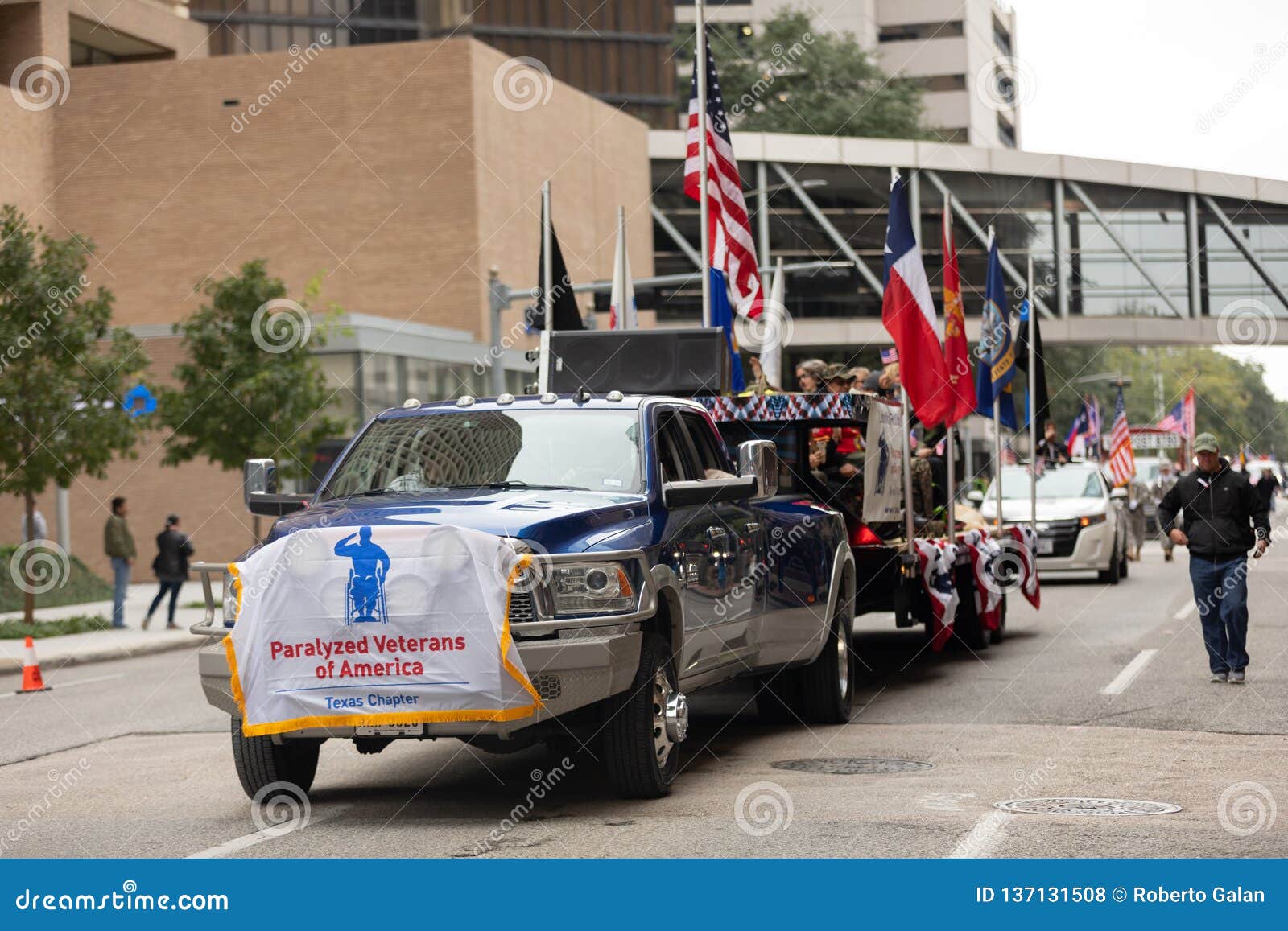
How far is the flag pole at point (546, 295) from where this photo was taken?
51.7 feet

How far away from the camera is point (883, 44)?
111438 mm

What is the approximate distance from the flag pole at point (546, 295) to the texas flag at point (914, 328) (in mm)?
2985

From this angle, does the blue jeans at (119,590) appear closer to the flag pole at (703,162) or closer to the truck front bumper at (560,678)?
the flag pole at (703,162)

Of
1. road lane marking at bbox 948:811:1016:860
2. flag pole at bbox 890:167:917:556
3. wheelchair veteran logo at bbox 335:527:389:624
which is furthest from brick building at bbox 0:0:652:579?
road lane marking at bbox 948:811:1016:860

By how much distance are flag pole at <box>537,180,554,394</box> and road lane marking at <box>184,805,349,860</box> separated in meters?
7.14

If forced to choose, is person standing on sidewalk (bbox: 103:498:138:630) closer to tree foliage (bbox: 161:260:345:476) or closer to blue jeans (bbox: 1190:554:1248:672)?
tree foliage (bbox: 161:260:345:476)

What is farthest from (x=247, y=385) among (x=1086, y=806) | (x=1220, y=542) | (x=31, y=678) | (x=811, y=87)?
(x=811, y=87)

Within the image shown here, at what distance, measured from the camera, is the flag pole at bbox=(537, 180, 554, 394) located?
621 inches

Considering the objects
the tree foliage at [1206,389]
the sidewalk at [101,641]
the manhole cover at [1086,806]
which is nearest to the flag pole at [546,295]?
the sidewalk at [101,641]

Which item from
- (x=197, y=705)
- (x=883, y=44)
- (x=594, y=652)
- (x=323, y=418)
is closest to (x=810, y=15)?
(x=883, y=44)

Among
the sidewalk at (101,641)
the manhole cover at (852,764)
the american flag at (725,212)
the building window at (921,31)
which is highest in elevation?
the building window at (921,31)

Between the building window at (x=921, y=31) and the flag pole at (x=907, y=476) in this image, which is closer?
the flag pole at (x=907, y=476)

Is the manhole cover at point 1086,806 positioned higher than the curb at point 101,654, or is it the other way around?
the manhole cover at point 1086,806
